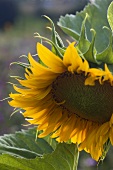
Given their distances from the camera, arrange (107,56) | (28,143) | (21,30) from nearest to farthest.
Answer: (107,56) < (28,143) < (21,30)

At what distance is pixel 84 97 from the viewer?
3.33ft

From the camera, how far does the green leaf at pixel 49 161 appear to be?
1.03 meters

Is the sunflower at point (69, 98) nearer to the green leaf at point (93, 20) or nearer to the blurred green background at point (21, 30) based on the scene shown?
the green leaf at point (93, 20)

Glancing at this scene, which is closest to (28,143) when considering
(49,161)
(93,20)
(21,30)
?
(49,161)

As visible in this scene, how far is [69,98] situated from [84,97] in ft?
0.13

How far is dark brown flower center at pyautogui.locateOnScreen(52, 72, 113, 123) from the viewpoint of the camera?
3.28 feet

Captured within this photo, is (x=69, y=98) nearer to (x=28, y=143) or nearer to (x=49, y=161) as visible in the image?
(x=49, y=161)

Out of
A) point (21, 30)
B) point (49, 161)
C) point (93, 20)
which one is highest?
point (21, 30)

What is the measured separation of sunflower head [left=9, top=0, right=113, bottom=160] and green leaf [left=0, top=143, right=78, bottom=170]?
22 mm

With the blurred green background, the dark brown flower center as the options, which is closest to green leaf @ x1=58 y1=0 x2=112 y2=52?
the dark brown flower center

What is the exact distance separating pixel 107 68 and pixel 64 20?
16.3 inches

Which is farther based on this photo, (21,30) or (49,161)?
(21,30)

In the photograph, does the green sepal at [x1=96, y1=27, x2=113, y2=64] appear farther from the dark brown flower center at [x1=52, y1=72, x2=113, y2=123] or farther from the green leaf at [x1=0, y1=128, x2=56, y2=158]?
the green leaf at [x1=0, y1=128, x2=56, y2=158]

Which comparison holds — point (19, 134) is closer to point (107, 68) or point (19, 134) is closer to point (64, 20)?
point (64, 20)
